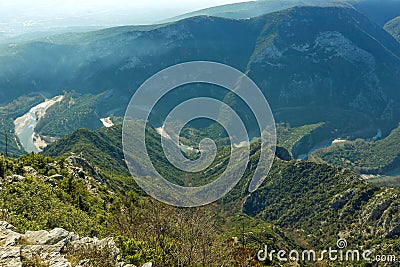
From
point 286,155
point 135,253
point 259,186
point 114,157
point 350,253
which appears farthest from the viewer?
point 286,155

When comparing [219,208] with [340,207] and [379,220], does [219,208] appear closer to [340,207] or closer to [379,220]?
[340,207]

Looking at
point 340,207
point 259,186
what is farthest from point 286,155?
point 340,207

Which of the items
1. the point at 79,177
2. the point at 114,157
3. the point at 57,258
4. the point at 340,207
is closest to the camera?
the point at 57,258

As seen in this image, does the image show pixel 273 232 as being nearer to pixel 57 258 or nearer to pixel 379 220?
pixel 379 220

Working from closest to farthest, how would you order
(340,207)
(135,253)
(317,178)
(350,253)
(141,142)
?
(135,253), (350,253), (340,207), (317,178), (141,142)

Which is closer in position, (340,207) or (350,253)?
(350,253)

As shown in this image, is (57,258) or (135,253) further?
(135,253)

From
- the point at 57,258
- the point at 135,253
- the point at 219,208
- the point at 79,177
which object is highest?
the point at 57,258

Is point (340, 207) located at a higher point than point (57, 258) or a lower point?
lower

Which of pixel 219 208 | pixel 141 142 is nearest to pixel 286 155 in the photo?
pixel 219 208
